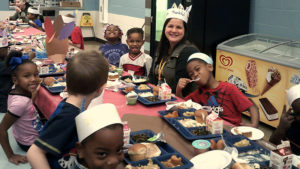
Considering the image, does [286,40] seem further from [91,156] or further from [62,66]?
[91,156]

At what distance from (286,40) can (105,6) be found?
6.75m

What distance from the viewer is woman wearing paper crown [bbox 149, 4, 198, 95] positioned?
119 inches

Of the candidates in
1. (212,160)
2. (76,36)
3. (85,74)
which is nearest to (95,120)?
(85,74)

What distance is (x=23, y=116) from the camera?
2.85 m

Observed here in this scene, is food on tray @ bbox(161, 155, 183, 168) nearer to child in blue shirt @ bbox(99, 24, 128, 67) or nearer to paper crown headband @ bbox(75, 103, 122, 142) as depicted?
paper crown headband @ bbox(75, 103, 122, 142)

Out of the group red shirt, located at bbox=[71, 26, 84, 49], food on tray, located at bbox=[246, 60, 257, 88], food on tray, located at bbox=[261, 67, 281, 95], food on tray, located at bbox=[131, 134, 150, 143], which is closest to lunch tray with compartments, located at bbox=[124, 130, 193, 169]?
food on tray, located at bbox=[131, 134, 150, 143]

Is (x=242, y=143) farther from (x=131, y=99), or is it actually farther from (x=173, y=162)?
(x=131, y=99)

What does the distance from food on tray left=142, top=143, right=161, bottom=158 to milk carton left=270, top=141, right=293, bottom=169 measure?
21.5 inches

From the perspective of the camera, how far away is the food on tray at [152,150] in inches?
67.8

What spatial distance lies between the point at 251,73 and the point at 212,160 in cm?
306

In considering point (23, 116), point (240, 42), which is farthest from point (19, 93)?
point (240, 42)

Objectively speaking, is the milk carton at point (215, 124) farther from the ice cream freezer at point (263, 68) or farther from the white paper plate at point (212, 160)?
the ice cream freezer at point (263, 68)

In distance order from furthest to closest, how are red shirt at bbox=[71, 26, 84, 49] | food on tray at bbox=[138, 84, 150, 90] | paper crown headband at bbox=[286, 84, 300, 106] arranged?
red shirt at bbox=[71, 26, 84, 49]
food on tray at bbox=[138, 84, 150, 90]
paper crown headband at bbox=[286, 84, 300, 106]

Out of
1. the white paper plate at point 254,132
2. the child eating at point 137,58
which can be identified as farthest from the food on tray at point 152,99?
the child eating at point 137,58
